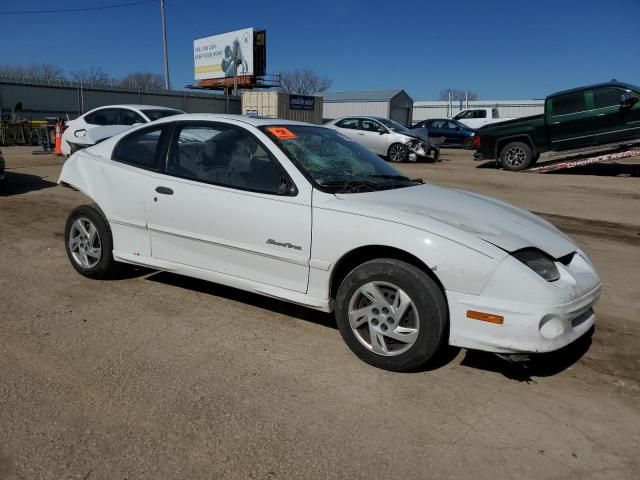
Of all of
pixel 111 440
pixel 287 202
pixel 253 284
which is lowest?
pixel 111 440

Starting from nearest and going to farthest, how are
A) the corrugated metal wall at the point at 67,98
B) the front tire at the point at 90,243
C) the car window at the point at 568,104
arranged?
the front tire at the point at 90,243, the car window at the point at 568,104, the corrugated metal wall at the point at 67,98

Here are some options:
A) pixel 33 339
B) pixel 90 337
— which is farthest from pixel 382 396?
pixel 33 339

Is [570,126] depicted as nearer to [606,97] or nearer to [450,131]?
[606,97]

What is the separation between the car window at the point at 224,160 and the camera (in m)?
3.71

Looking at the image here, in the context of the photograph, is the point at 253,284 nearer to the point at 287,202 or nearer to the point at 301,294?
the point at 301,294

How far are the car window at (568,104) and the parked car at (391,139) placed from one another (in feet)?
14.1

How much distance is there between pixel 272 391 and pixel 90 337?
1470 millimetres

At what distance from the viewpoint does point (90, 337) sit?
3.62 meters

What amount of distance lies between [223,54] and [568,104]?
3931 centimetres

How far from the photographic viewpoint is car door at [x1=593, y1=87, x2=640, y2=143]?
13.0m

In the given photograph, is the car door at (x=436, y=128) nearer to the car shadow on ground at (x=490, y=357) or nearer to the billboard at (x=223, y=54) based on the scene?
the car shadow on ground at (x=490, y=357)

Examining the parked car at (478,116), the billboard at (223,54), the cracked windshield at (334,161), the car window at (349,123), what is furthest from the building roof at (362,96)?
the cracked windshield at (334,161)

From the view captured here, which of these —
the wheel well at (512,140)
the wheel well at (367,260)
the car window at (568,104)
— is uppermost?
the car window at (568,104)

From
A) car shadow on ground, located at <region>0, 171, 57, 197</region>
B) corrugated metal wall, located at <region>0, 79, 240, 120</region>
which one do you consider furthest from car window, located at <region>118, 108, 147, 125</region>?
corrugated metal wall, located at <region>0, 79, 240, 120</region>
